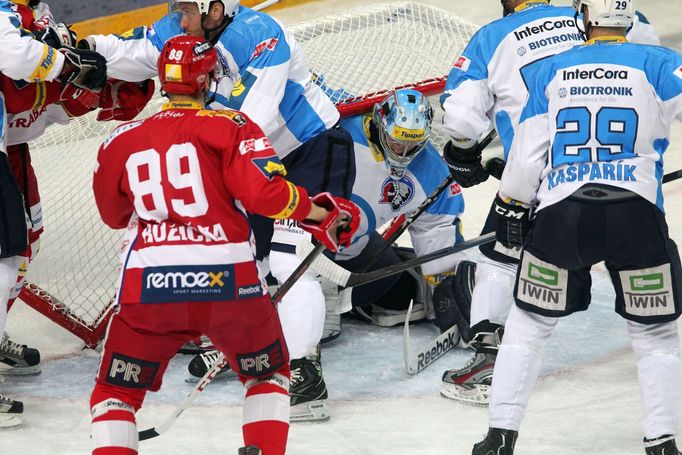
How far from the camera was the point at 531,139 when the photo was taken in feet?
10.3

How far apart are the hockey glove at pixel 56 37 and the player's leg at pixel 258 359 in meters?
1.25

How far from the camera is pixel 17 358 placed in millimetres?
4043

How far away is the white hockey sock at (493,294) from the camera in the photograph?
153 inches

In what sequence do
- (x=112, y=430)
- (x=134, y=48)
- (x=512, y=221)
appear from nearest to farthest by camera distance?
(x=112, y=430) → (x=512, y=221) → (x=134, y=48)

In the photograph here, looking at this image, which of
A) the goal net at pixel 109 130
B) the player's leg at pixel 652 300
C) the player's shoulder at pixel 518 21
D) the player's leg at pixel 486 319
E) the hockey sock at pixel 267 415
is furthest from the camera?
the goal net at pixel 109 130

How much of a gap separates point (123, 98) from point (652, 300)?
1.76 metres

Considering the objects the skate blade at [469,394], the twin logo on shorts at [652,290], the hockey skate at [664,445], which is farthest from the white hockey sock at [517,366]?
the skate blade at [469,394]

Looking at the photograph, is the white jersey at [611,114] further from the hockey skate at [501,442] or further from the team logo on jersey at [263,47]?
the team logo on jersey at [263,47]

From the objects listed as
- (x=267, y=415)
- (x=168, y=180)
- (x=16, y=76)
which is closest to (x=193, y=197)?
(x=168, y=180)

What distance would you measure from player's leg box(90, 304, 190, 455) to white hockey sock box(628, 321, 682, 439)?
1.08 meters

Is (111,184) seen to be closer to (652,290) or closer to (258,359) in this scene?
(258,359)

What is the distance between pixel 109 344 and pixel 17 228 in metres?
0.92

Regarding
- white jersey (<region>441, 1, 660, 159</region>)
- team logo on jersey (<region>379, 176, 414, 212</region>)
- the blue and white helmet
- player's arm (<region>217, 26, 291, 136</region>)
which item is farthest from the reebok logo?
player's arm (<region>217, 26, 291, 136</region>)

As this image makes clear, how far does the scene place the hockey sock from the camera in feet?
9.44
